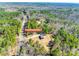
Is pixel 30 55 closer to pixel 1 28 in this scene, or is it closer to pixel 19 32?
pixel 19 32

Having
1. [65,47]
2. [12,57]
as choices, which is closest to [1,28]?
[12,57]

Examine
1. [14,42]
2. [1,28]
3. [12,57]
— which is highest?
[1,28]

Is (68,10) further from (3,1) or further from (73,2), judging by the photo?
(3,1)

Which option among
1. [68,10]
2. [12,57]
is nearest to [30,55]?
[12,57]

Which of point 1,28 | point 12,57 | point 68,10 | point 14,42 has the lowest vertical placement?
point 12,57

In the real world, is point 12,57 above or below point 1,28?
below

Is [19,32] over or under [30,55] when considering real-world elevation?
over

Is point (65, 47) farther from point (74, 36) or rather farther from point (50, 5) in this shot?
point (50, 5)
